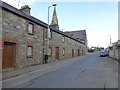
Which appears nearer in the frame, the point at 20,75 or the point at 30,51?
the point at 20,75

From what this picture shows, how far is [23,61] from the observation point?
1500 centimetres

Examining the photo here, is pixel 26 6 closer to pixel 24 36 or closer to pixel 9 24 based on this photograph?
pixel 24 36

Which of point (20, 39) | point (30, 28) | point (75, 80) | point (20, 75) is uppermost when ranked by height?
point (30, 28)

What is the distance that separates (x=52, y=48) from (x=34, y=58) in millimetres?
6324

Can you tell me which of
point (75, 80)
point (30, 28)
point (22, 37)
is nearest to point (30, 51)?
point (22, 37)

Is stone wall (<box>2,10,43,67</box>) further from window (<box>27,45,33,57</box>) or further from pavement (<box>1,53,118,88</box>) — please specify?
pavement (<box>1,53,118,88</box>)

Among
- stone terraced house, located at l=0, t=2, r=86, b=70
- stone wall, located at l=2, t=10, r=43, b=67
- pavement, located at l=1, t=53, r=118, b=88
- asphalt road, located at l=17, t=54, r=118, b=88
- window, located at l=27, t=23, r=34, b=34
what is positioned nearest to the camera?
asphalt road, located at l=17, t=54, r=118, b=88

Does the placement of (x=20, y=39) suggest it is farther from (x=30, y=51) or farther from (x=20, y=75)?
(x=20, y=75)

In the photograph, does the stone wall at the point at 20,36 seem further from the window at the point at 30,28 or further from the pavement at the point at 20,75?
the pavement at the point at 20,75

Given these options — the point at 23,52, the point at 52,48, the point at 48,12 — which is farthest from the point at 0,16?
the point at 52,48

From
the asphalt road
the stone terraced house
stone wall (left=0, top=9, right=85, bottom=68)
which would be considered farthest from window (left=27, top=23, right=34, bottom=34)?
the asphalt road

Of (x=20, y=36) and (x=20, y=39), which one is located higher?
(x=20, y=36)

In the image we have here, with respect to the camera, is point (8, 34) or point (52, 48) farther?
point (52, 48)

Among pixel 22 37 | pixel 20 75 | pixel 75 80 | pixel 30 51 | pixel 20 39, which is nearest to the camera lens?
pixel 75 80
